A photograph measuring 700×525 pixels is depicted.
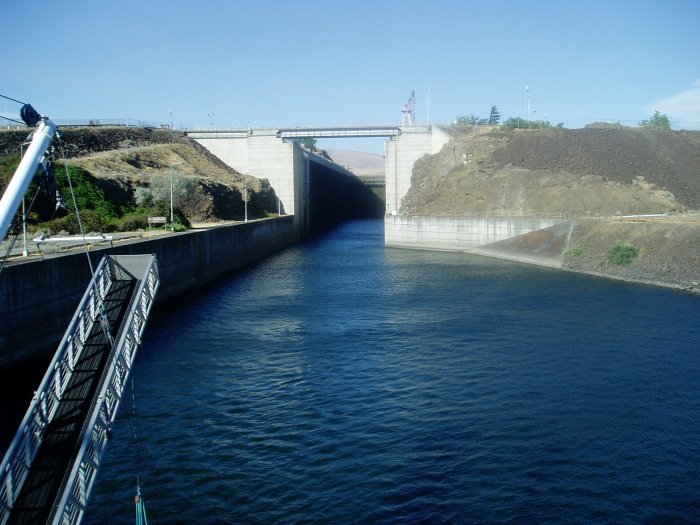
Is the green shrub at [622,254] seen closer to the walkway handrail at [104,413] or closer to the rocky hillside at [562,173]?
the rocky hillside at [562,173]

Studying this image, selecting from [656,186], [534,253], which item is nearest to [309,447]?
[534,253]

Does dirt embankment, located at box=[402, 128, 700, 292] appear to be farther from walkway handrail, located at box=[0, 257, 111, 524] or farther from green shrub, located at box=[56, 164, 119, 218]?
walkway handrail, located at box=[0, 257, 111, 524]

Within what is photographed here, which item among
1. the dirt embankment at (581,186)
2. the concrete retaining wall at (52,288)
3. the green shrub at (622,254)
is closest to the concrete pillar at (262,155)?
the dirt embankment at (581,186)

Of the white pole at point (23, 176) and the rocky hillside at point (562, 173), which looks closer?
the white pole at point (23, 176)

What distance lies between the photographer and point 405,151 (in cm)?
8888

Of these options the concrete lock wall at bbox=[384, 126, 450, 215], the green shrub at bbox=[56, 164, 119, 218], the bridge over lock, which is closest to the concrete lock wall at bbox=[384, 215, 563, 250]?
the bridge over lock

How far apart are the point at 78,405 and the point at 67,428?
643 mm

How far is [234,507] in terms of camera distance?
14.2m

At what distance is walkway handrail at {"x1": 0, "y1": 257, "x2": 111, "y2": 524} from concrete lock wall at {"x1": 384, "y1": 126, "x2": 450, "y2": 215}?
75838 millimetres

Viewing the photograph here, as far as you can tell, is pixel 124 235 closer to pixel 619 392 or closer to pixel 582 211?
pixel 619 392

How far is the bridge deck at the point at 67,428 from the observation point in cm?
974

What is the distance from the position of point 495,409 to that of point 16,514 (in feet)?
46.1

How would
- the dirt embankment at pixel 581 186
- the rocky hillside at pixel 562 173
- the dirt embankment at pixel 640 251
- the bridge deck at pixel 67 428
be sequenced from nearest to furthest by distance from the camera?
the bridge deck at pixel 67 428 → the dirt embankment at pixel 640 251 → the dirt embankment at pixel 581 186 → the rocky hillside at pixel 562 173

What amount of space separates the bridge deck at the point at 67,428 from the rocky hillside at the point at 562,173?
59978 mm
